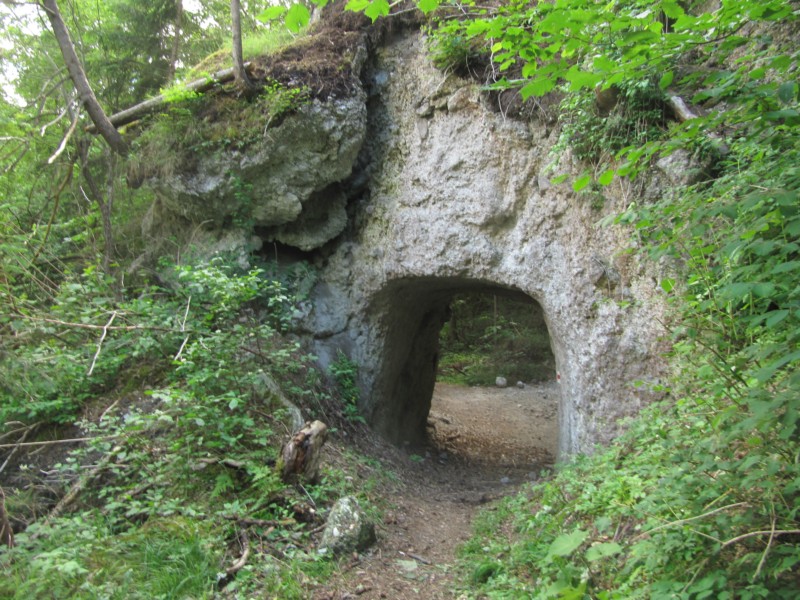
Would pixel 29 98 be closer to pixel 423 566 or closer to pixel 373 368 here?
pixel 373 368

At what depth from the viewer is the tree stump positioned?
4.05 metres

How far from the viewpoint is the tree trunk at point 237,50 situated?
19.1 ft

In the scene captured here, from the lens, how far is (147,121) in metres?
6.57

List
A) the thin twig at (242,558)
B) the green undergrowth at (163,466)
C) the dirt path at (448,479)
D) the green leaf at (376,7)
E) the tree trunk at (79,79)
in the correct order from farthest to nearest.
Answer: the tree trunk at (79,79) < the dirt path at (448,479) < the thin twig at (242,558) < the green undergrowth at (163,466) < the green leaf at (376,7)

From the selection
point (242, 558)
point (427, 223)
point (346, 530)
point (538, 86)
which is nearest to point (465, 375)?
point (427, 223)

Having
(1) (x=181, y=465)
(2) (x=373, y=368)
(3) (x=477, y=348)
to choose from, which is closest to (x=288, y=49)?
(2) (x=373, y=368)

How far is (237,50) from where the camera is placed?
596 centimetres

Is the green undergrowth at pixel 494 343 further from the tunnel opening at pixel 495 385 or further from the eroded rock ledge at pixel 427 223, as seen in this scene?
the eroded rock ledge at pixel 427 223

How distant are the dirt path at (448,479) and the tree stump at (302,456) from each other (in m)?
0.77

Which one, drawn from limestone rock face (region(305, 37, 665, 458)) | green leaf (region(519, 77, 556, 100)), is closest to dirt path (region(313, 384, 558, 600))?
limestone rock face (region(305, 37, 665, 458))

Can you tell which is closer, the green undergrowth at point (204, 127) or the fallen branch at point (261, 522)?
the fallen branch at point (261, 522)

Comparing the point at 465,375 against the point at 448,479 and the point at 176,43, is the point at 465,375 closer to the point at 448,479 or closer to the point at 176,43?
the point at 448,479

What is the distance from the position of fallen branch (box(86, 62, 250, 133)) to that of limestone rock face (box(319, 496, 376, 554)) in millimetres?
5132

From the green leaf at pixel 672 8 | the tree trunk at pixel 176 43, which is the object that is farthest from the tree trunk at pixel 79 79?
Result: the green leaf at pixel 672 8
